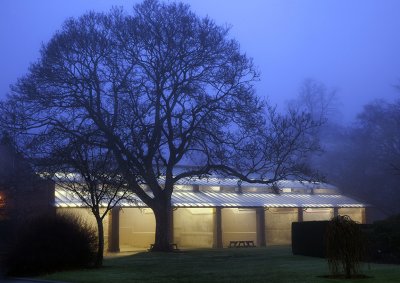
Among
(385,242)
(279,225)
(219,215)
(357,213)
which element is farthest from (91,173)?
(357,213)

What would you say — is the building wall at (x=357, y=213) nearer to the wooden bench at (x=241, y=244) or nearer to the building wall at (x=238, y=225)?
the building wall at (x=238, y=225)

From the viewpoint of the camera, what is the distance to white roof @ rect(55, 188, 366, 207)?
3916 centimetres

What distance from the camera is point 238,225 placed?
4725 cm

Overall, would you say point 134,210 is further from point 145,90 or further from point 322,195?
point 322,195

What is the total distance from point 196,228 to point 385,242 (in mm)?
A: 22491

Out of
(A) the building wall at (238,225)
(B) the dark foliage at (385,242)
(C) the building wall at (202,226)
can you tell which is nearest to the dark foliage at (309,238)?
(B) the dark foliage at (385,242)

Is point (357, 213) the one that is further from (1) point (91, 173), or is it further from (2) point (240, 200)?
(1) point (91, 173)

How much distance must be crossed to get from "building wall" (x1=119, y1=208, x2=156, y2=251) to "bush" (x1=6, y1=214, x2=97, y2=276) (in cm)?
1842

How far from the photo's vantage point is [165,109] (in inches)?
1383

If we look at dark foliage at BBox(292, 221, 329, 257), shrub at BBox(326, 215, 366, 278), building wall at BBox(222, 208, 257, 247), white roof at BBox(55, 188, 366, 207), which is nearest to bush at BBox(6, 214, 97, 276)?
shrub at BBox(326, 215, 366, 278)

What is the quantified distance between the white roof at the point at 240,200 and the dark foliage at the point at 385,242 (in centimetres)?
1798

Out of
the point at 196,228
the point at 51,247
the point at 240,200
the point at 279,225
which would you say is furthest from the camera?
the point at 279,225

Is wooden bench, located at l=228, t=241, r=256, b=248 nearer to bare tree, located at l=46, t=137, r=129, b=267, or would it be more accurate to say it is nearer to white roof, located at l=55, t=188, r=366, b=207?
white roof, located at l=55, t=188, r=366, b=207

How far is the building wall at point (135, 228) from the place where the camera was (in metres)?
42.6
